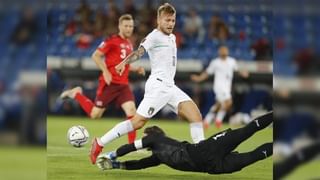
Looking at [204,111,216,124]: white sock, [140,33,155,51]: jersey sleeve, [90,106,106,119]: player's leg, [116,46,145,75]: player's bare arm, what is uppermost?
[140,33,155,51]: jersey sleeve

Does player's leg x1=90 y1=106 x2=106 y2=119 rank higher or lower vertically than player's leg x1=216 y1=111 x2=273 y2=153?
higher

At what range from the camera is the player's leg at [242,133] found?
3955 mm

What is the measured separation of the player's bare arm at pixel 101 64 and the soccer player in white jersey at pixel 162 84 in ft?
0.46

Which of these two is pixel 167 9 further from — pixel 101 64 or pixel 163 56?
pixel 101 64

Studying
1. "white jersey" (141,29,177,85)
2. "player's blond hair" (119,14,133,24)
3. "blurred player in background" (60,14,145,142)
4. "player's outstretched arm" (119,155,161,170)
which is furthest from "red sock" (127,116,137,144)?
"player's blond hair" (119,14,133,24)

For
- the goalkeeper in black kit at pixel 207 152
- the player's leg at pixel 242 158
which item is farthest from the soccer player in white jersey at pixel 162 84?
the player's leg at pixel 242 158

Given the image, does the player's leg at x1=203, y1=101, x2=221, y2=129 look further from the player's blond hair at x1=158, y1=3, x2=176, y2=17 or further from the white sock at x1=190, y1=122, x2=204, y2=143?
the player's blond hair at x1=158, y1=3, x2=176, y2=17

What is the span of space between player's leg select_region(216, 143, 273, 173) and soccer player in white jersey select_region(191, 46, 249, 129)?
0.91 ft

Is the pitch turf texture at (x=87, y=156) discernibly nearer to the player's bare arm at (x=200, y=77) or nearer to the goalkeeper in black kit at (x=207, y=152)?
the goalkeeper in black kit at (x=207, y=152)

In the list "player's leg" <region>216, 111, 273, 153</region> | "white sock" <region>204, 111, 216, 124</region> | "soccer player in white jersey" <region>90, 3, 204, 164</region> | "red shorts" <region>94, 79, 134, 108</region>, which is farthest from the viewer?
"red shorts" <region>94, 79, 134, 108</region>

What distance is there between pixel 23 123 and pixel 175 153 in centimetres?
105

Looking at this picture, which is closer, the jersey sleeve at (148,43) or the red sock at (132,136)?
the jersey sleeve at (148,43)

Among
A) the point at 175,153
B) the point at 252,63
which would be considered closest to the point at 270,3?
the point at 252,63

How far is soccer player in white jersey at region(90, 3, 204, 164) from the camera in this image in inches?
160
